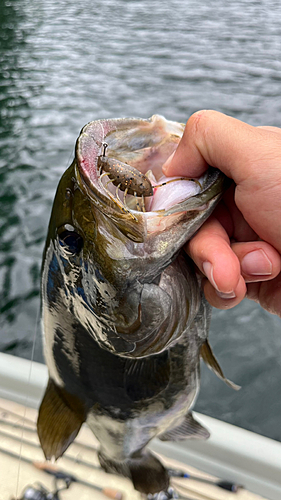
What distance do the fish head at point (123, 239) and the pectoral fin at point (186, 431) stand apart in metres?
0.74

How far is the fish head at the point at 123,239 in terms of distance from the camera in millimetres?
1054

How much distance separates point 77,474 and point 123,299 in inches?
A: 56.3

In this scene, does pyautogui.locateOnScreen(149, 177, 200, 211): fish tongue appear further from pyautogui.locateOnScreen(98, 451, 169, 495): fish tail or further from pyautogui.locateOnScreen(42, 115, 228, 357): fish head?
pyautogui.locateOnScreen(98, 451, 169, 495): fish tail

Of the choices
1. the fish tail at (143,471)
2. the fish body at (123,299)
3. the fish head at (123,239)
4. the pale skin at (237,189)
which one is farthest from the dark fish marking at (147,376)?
the fish tail at (143,471)

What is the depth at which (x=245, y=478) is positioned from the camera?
208cm

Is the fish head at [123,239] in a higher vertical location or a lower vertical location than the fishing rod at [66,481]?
higher

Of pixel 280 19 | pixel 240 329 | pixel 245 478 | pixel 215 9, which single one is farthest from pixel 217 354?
pixel 215 9

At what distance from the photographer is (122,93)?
22.0 ft

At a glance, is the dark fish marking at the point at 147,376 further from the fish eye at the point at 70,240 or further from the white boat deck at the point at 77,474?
the white boat deck at the point at 77,474

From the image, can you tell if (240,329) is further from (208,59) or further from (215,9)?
(215,9)

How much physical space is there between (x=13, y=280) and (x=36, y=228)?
2.30ft

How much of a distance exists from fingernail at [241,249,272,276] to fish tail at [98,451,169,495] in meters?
1.03

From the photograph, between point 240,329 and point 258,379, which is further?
point 240,329

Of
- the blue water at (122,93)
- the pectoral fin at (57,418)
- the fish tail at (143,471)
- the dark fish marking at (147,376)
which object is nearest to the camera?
the dark fish marking at (147,376)
